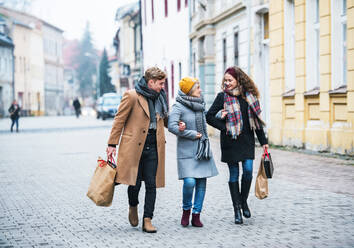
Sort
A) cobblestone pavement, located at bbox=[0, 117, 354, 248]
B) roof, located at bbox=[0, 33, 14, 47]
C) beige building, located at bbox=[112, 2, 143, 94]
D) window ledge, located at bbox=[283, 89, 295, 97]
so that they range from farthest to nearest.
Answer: roof, located at bbox=[0, 33, 14, 47] < beige building, located at bbox=[112, 2, 143, 94] < window ledge, located at bbox=[283, 89, 295, 97] < cobblestone pavement, located at bbox=[0, 117, 354, 248]

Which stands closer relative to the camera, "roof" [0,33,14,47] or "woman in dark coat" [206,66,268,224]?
"woman in dark coat" [206,66,268,224]

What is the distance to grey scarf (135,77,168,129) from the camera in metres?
7.06

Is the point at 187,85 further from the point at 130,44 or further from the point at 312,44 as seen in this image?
the point at 130,44

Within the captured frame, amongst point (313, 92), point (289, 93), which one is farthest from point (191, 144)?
point (289, 93)

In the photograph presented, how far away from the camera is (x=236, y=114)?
732 centimetres

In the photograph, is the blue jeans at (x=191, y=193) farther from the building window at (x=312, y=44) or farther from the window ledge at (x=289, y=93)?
the window ledge at (x=289, y=93)

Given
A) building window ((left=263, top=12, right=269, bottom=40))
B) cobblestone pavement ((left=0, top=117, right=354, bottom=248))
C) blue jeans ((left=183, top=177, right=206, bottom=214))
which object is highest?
building window ((left=263, top=12, right=269, bottom=40))

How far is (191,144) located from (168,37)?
29155 millimetres

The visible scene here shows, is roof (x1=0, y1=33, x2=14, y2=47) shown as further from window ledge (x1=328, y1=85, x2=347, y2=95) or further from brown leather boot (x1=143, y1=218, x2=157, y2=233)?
brown leather boot (x1=143, y1=218, x2=157, y2=233)

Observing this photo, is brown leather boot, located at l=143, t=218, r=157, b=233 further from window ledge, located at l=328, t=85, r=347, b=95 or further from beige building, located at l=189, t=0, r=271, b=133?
beige building, located at l=189, t=0, r=271, b=133

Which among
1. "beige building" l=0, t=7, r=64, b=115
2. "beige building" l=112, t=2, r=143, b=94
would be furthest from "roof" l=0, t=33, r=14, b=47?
"beige building" l=112, t=2, r=143, b=94

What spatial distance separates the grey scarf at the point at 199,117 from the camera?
281 inches

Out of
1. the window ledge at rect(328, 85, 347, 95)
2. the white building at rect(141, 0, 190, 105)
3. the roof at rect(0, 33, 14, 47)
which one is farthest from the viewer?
the roof at rect(0, 33, 14, 47)

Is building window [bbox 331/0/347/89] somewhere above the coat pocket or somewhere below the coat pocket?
above
